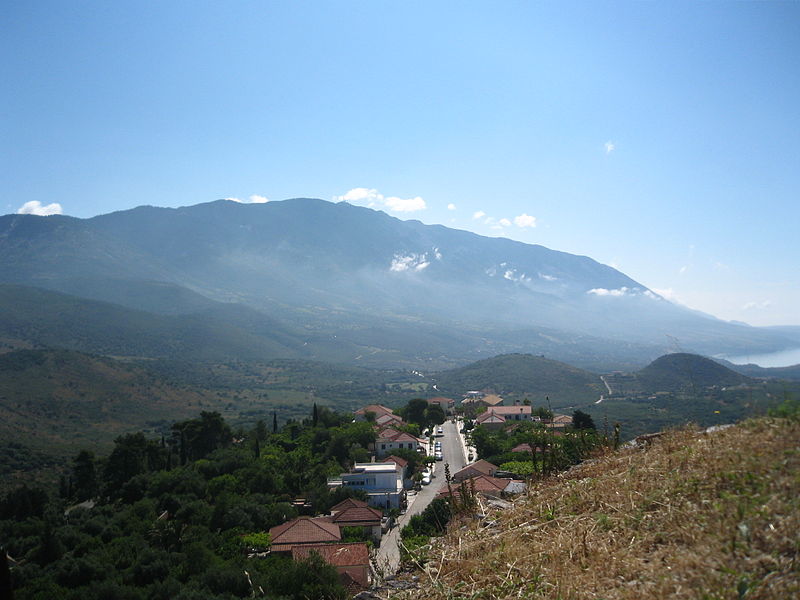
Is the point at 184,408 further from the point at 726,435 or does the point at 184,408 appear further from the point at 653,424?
the point at 726,435

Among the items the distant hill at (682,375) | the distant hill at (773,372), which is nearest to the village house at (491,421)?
the distant hill at (682,375)

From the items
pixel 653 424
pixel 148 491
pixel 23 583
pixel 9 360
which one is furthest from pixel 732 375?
pixel 9 360

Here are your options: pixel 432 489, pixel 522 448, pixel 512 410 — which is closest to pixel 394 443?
pixel 432 489

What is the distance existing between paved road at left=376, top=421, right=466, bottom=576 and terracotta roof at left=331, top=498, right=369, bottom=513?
1.68 meters

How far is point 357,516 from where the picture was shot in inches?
861

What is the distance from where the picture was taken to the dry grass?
2.98 meters

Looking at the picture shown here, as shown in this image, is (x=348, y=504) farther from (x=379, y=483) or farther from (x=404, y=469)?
(x=404, y=469)

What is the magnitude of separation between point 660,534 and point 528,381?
8696 centimetres

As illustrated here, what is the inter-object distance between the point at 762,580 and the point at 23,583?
19689 millimetres

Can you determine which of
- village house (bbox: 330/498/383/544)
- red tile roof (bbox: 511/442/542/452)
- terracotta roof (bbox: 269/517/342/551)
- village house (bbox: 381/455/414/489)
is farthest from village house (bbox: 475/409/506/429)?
terracotta roof (bbox: 269/517/342/551)

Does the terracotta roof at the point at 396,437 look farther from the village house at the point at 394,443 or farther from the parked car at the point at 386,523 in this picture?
the parked car at the point at 386,523

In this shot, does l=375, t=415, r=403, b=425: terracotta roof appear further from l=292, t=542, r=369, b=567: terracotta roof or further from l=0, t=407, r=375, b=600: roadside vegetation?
l=292, t=542, r=369, b=567: terracotta roof

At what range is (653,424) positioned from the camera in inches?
1785

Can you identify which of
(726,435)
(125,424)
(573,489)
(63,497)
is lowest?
(125,424)
